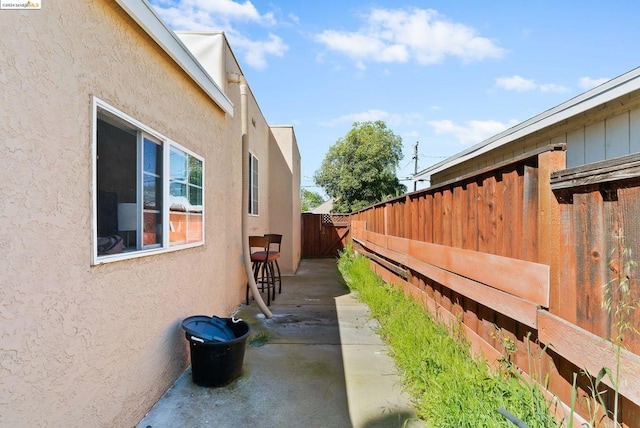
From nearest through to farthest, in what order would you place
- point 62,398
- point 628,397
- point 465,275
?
point 628,397
point 62,398
point 465,275

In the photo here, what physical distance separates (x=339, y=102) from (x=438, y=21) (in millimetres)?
5725

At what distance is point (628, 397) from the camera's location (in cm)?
131

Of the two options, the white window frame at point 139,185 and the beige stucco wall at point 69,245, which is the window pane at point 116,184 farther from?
the beige stucco wall at point 69,245

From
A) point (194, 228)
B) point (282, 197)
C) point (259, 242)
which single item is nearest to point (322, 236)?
point (282, 197)

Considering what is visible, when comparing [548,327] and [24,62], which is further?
[548,327]

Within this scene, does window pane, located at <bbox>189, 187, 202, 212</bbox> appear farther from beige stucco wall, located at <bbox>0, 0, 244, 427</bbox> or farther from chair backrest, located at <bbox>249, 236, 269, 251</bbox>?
A: chair backrest, located at <bbox>249, 236, 269, 251</bbox>

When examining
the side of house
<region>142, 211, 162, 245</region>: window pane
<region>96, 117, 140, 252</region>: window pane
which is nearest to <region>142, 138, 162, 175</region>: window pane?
the side of house

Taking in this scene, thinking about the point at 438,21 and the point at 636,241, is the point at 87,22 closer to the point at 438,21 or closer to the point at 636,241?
the point at 636,241

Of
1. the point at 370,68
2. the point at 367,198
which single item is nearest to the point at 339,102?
the point at 370,68

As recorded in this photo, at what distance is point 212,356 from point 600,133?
4.11 metres

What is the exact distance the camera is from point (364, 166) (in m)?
19.1

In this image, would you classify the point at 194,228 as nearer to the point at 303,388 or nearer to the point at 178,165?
the point at 178,165

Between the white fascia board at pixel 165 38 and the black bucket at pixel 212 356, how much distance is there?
8.06ft

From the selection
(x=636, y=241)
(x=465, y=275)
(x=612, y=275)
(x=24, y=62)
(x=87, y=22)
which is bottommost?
(x=465, y=275)
